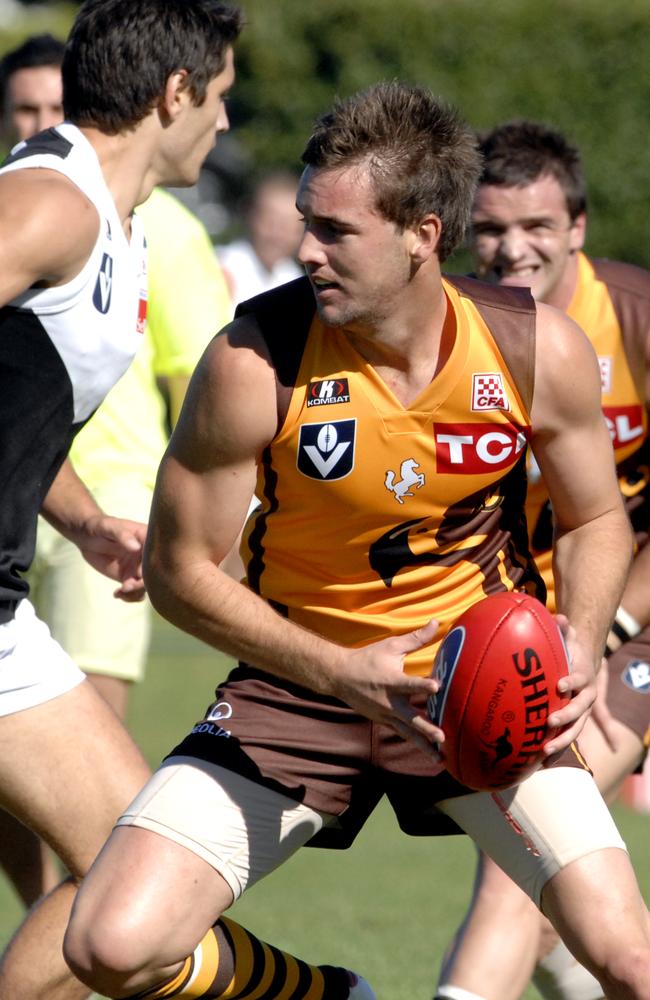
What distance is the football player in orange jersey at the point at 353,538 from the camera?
3705 mm

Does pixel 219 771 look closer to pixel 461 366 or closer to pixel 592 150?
pixel 461 366

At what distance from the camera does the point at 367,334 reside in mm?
3906

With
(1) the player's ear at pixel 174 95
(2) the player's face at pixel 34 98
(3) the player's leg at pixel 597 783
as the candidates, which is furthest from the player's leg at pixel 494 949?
(2) the player's face at pixel 34 98

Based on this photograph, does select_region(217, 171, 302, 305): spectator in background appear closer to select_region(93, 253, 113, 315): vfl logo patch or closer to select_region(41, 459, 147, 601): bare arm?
select_region(41, 459, 147, 601): bare arm

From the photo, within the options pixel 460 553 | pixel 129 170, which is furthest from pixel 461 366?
pixel 129 170

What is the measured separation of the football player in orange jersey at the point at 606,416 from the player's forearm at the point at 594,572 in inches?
30.4

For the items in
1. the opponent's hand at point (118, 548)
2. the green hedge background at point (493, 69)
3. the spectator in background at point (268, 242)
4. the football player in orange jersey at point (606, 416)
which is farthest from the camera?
the green hedge background at point (493, 69)

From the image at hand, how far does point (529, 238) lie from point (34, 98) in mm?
1934

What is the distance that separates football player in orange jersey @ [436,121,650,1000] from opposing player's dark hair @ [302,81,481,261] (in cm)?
110

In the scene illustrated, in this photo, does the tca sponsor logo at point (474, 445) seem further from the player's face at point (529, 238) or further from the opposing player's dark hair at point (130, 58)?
the player's face at point (529, 238)

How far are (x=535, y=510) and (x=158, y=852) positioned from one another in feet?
6.12

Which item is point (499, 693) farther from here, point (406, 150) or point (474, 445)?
point (406, 150)

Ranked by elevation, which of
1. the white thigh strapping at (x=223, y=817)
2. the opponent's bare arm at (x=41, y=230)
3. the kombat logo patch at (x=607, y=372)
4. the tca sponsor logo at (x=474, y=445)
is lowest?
the white thigh strapping at (x=223, y=817)

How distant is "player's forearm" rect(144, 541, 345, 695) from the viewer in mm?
3736
